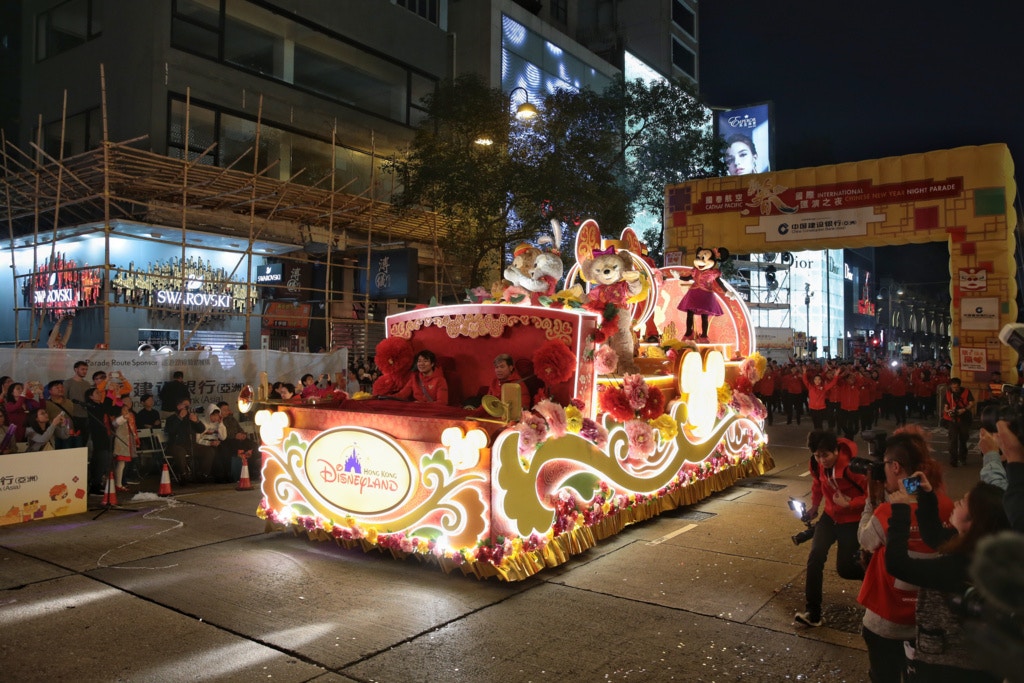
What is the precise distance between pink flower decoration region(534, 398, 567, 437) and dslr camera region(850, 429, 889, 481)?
263 centimetres

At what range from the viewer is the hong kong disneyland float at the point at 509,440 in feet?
20.6

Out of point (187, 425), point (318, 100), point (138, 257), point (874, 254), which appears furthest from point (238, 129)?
point (874, 254)

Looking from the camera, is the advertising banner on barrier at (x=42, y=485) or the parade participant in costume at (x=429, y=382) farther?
the advertising banner on barrier at (x=42, y=485)

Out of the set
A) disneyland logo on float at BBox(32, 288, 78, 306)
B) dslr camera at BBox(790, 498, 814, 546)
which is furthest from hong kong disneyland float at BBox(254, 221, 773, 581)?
disneyland logo on float at BBox(32, 288, 78, 306)

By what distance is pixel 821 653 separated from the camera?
4840 millimetres

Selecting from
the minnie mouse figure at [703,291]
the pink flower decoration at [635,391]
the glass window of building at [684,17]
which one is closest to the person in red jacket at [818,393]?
the minnie mouse figure at [703,291]

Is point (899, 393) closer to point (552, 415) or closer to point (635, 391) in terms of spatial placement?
point (635, 391)

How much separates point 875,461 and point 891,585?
0.86m

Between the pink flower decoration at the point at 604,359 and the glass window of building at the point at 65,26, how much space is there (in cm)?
1845

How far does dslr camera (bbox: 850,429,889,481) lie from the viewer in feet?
12.8

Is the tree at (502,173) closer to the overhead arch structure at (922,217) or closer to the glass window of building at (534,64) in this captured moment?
the overhead arch structure at (922,217)

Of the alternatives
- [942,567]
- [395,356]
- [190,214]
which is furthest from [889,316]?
[942,567]

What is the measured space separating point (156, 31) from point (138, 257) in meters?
5.40

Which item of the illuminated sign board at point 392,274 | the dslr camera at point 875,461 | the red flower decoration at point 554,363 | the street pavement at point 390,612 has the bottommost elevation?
the street pavement at point 390,612
